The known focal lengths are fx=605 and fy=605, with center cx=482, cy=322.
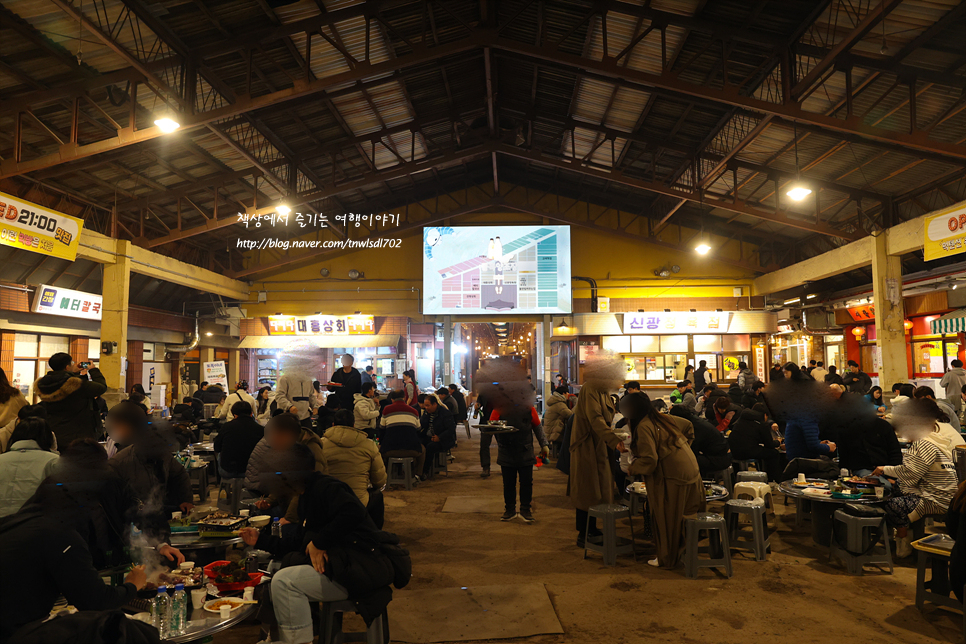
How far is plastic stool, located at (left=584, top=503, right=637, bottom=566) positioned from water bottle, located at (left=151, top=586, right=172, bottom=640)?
134 inches

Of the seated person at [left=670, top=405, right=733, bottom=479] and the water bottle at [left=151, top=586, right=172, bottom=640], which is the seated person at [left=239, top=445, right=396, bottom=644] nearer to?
the water bottle at [left=151, top=586, right=172, bottom=640]

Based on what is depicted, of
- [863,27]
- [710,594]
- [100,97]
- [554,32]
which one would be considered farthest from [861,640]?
[100,97]

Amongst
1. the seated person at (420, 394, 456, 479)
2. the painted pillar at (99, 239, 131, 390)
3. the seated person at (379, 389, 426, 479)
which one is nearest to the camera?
the seated person at (379, 389, 426, 479)

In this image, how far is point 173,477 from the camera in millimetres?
4316

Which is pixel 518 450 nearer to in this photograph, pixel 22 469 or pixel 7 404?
pixel 22 469

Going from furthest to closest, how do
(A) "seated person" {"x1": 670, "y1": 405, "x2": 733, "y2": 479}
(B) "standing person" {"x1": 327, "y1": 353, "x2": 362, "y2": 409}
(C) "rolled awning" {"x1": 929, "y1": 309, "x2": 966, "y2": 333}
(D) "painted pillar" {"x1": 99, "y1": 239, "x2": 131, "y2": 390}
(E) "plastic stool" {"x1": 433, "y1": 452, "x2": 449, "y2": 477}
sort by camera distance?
(C) "rolled awning" {"x1": 929, "y1": 309, "x2": 966, "y2": 333}
(D) "painted pillar" {"x1": 99, "y1": 239, "x2": 131, "y2": 390}
(E) "plastic stool" {"x1": 433, "y1": 452, "x2": 449, "y2": 477}
(B) "standing person" {"x1": 327, "y1": 353, "x2": 362, "y2": 409}
(A) "seated person" {"x1": 670, "y1": 405, "x2": 733, "y2": 479}

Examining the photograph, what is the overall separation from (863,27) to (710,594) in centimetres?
644

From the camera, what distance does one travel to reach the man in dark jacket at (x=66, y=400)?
5.13 metres

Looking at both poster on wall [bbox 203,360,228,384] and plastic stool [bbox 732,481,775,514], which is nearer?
plastic stool [bbox 732,481,775,514]

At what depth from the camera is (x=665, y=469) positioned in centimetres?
473

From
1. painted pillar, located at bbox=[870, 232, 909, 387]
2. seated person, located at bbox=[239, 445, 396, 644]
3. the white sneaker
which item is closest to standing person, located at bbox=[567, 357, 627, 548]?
the white sneaker

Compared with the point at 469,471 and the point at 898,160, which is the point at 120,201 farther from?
the point at 898,160

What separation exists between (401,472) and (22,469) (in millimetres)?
6056

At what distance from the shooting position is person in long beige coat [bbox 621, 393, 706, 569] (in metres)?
4.70
